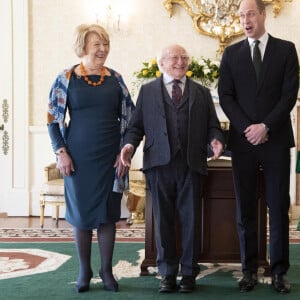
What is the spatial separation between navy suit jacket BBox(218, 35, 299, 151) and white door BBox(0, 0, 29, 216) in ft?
13.0

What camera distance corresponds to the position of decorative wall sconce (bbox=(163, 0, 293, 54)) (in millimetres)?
6594

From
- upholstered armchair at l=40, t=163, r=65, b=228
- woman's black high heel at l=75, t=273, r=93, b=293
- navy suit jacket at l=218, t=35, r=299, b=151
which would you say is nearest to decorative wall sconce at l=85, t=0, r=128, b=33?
upholstered armchair at l=40, t=163, r=65, b=228

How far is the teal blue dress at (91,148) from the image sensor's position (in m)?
3.40

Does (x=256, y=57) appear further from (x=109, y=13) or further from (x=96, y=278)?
(x=109, y=13)

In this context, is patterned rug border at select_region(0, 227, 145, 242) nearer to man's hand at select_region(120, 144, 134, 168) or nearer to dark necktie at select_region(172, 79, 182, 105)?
→ man's hand at select_region(120, 144, 134, 168)

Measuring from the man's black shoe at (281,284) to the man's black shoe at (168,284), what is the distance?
581mm

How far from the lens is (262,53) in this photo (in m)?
3.41

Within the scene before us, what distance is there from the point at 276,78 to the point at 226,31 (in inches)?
136

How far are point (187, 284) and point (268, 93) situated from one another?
118 cm

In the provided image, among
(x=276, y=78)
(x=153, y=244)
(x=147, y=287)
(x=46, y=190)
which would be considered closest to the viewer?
(x=276, y=78)

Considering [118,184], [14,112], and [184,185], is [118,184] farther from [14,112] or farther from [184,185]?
[14,112]

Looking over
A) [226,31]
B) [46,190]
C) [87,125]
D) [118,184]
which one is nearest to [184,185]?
[118,184]

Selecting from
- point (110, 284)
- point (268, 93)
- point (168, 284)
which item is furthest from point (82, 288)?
point (268, 93)

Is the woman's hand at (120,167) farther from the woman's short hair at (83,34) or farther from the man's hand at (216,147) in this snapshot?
the woman's short hair at (83,34)
